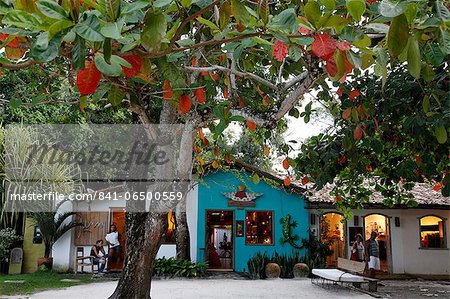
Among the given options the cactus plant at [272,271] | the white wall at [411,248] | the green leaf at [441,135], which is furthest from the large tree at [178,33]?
the white wall at [411,248]

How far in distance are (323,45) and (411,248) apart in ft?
44.6

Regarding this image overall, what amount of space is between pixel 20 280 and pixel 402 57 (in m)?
11.5

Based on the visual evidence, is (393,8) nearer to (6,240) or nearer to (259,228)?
(259,228)

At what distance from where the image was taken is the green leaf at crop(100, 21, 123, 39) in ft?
4.20

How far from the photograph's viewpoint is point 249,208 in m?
13.4

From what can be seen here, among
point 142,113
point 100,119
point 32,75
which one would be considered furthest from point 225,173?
point 142,113

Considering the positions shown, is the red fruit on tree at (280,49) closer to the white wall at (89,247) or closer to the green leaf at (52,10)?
the green leaf at (52,10)

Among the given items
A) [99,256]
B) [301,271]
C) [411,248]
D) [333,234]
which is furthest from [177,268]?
[411,248]

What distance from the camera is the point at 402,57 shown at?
171 centimetres

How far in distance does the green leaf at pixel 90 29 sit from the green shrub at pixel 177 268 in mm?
10982

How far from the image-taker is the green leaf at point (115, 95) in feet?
7.65

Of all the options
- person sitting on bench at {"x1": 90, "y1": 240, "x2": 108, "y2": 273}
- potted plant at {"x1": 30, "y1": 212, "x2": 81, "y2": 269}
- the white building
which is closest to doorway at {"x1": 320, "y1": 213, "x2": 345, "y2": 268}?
the white building

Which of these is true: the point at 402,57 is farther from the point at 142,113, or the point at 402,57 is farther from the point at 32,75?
the point at 32,75

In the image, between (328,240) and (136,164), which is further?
(328,240)
